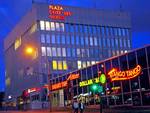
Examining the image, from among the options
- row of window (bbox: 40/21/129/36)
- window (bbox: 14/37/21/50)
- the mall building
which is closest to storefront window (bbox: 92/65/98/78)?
the mall building

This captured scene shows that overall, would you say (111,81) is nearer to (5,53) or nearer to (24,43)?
(24,43)

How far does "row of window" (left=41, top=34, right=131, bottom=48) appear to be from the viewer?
407ft

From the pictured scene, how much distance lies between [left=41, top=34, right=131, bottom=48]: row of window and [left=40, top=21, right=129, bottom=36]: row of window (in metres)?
2.27

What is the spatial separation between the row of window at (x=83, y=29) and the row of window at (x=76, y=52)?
6378mm

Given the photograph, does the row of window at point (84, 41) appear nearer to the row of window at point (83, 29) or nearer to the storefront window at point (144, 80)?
the row of window at point (83, 29)

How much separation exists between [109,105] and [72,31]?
66438mm

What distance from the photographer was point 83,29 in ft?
432

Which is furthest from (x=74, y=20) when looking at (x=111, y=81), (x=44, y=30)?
(x=111, y=81)

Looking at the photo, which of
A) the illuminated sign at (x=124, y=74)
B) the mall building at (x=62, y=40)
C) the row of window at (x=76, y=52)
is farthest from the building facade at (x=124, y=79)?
the row of window at (x=76, y=52)

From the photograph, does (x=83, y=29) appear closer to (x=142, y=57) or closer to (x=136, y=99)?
(x=136, y=99)

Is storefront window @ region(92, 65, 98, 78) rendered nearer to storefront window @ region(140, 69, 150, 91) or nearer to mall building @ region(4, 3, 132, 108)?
storefront window @ region(140, 69, 150, 91)

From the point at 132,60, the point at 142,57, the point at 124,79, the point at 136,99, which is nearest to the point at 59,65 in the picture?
the point at 124,79

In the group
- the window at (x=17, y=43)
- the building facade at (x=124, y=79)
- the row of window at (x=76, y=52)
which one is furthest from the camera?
the window at (x=17, y=43)

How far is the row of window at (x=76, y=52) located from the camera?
12355 cm
